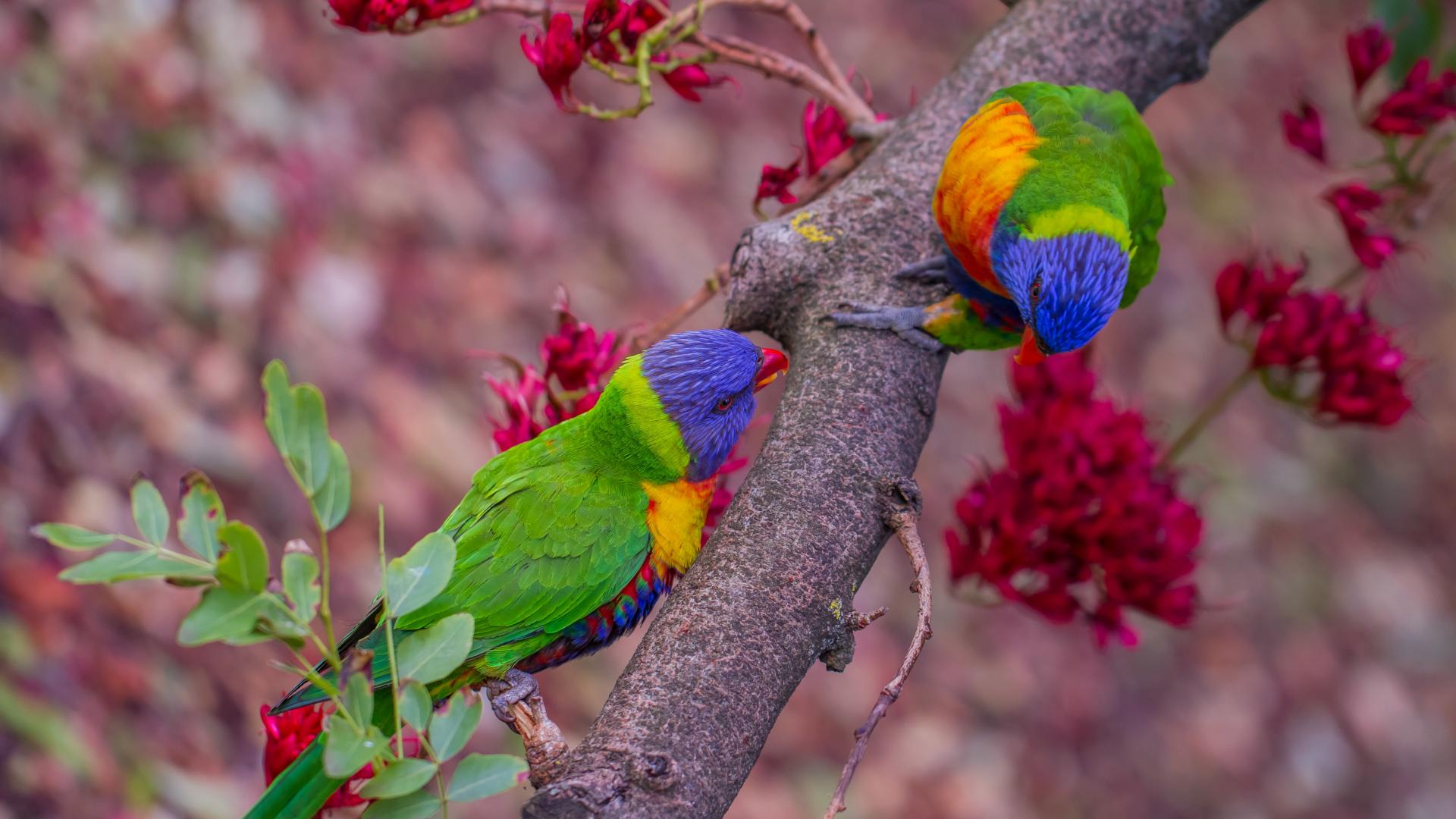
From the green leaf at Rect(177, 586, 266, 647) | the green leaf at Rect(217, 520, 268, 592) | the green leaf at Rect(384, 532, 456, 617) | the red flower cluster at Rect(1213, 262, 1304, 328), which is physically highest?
the green leaf at Rect(217, 520, 268, 592)

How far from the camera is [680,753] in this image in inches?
46.5

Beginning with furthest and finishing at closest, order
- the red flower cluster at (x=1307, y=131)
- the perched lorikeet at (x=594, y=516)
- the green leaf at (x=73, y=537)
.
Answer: the red flower cluster at (x=1307, y=131), the perched lorikeet at (x=594, y=516), the green leaf at (x=73, y=537)

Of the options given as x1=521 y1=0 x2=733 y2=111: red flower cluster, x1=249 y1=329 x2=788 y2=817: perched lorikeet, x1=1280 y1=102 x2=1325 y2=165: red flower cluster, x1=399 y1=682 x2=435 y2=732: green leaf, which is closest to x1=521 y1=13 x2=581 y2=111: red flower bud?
x1=521 y1=0 x2=733 y2=111: red flower cluster

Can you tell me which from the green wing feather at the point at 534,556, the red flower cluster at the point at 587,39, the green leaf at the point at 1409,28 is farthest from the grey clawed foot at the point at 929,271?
the green leaf at the point at 1409,28

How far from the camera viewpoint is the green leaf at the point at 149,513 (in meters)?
0.97

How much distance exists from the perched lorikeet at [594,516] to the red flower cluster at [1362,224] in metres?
1.24

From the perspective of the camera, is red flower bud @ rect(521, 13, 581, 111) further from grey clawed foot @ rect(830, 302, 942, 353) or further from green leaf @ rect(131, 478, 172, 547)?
green leaf @ rect(131, 478, 172, 547)

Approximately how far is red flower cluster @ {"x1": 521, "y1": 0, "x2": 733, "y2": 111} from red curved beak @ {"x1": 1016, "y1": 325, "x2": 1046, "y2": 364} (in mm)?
690

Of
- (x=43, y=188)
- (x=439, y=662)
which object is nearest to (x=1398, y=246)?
(x=439, y=662)

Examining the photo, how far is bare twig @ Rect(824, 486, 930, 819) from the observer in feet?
3.66

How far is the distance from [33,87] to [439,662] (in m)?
2.78

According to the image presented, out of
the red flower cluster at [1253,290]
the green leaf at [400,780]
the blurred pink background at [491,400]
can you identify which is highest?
the green leaf at [400,780]

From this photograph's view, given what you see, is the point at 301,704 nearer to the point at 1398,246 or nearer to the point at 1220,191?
the point at 1398,246

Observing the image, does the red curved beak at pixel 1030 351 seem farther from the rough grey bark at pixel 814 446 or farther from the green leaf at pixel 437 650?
the green leaf at pixel 437 650
